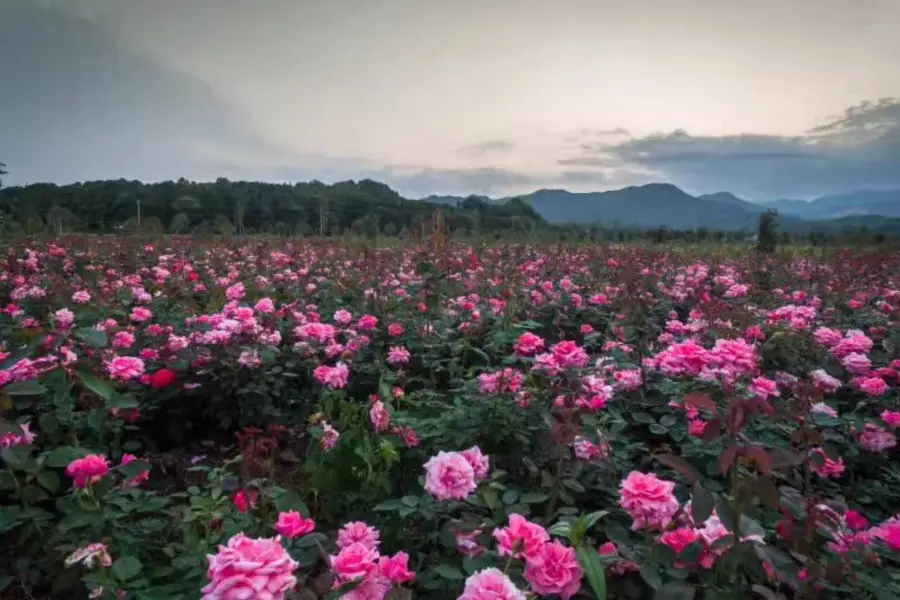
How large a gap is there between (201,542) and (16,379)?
77 cm

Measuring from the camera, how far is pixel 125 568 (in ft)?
4.09

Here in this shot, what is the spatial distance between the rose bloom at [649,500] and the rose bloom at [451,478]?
1.05ft

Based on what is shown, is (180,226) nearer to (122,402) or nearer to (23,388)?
(122,402)

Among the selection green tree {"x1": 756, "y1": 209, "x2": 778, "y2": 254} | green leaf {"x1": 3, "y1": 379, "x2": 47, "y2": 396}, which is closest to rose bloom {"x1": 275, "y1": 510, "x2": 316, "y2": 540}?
green leaf {"x1": 3, "y1": 379, "x2": 47, "y2": 396}

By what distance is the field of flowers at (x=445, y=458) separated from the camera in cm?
107

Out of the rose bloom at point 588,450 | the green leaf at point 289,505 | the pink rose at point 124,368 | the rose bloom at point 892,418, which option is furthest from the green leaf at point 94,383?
the rose bloom at point 892,418

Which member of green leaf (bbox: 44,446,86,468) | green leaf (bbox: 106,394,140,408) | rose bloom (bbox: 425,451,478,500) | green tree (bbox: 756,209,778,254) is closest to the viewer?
rose bloom (bbox: 425,451,478,500)

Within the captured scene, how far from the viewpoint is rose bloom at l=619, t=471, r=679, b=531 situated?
1.13 metres

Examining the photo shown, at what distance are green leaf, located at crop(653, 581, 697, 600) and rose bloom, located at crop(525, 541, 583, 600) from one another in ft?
0.50

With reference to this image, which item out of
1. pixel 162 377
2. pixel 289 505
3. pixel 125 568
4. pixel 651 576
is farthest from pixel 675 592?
pixel 162 377

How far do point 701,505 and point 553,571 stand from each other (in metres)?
0.29

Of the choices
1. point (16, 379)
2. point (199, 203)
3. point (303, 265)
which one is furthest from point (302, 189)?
point (16, 379)

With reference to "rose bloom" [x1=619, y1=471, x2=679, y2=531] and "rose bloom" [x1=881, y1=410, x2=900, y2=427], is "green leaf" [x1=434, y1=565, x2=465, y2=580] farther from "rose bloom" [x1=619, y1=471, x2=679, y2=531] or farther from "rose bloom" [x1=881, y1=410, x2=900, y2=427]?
"rose bloom" [x1=881, y1=410, x2=900, y2=427]

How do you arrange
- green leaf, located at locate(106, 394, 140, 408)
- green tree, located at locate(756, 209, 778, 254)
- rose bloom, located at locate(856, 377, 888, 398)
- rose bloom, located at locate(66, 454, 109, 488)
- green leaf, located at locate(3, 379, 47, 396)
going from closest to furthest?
1. rose bloom, located at locate(66, 454, 109, 488)
2. green leaf, located at locate(3, 379, 47, 396)
3. green leaf, located at locate(106, 394, 140, 408)
4. rose bloom, located at locate(856, 377, 888, 398)
5. green tree, located at locate(756, 209, 778, 254)
